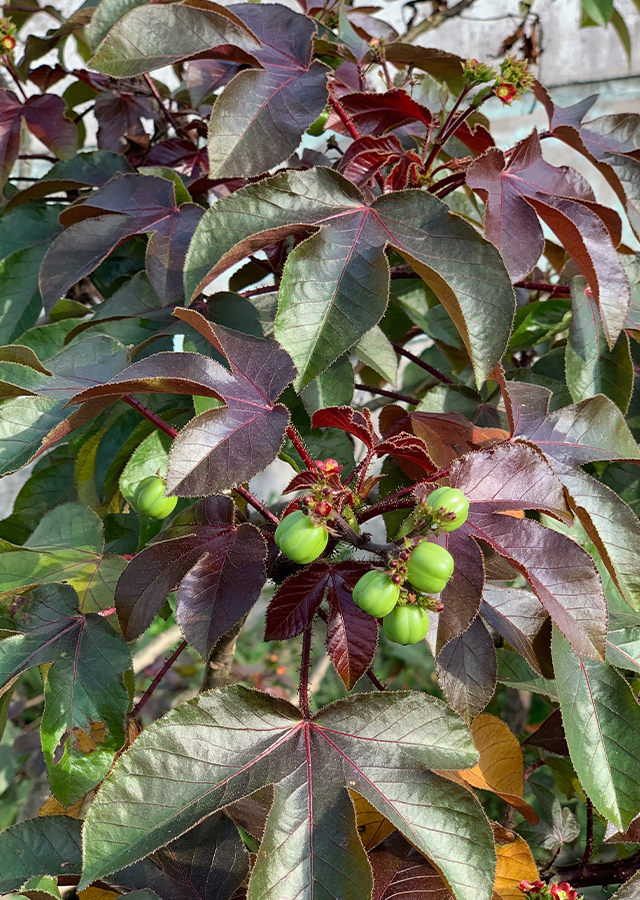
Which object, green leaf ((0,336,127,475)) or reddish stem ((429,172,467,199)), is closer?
green leaf ((0,336,127,475))

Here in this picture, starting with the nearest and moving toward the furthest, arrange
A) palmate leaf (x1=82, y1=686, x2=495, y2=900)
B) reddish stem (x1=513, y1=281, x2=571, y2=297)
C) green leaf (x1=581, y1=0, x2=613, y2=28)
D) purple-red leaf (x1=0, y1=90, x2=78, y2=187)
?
palmate leaf (x1=82, y1=686, x2=495, y2=900) → reddish stem (x1=513, y1=281, x2=571, y2=297) → purple-red leaf (x1=0, y1=90, x2=78, y2=187) → green leaf (x1=581, y1=0, x2=613, y2=28)

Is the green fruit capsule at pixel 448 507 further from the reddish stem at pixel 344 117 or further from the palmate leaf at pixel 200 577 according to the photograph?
the reddish stem at pixel 344 117

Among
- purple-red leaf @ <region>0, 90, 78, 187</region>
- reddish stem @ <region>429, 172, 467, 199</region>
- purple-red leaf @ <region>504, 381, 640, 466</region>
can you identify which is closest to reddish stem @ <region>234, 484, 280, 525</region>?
purple-red leaf @ <region>504, 381, 640, 466</region>

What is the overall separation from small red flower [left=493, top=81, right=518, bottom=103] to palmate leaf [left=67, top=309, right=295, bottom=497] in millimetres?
324

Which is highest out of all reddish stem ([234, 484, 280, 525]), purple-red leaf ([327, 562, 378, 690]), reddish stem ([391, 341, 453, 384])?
reddish stem ([234, 484, 280, 525])

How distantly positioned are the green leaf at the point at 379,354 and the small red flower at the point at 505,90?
0.26 metres

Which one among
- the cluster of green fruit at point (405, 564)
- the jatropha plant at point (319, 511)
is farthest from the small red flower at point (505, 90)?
the cluster of green fruit at point (405, 564)

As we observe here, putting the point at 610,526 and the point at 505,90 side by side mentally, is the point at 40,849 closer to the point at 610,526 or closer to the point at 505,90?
the point at 610,526

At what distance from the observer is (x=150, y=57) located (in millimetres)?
667

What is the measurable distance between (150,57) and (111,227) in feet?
0.56

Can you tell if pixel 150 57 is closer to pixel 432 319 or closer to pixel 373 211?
A: pixel 373 211

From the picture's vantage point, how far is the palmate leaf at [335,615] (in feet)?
1.83

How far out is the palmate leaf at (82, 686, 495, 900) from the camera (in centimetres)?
47

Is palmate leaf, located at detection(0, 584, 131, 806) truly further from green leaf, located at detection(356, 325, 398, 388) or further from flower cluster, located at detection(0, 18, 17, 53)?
flower cluster, located at detection(0, 18, 17, 53)
